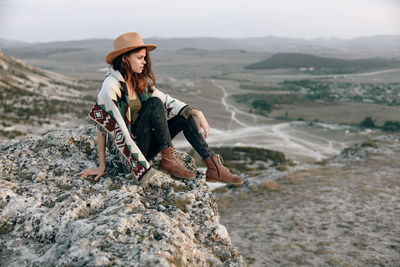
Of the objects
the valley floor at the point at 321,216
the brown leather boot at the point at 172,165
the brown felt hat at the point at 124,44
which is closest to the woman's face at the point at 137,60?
the brown felt hat at the point at 124,44

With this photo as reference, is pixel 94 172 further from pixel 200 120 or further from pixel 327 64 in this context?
pixel 327 64

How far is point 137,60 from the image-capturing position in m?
4.04

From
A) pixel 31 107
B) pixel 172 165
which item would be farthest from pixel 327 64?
pixel 172 165

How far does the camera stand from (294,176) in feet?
49.5

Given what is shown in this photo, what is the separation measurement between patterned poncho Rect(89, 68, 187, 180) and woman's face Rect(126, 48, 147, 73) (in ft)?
0.70

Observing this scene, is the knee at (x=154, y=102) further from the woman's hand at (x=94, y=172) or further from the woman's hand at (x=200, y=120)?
the woman's hand at (x=94, y=172)

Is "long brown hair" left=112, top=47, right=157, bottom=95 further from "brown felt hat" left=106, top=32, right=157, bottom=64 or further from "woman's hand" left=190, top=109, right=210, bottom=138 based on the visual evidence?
"woman's hand" left=190, top=109, right=210, bottom=138

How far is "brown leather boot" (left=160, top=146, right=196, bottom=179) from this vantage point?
439 cm

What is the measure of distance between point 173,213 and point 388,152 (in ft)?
61.0

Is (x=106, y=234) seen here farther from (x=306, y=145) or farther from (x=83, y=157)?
(x=306, y=145)

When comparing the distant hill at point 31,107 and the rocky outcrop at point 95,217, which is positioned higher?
the rocky outcrop at point 95,217

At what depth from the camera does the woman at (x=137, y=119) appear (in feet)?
12.7

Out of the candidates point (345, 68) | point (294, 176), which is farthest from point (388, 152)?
point (345, 68)

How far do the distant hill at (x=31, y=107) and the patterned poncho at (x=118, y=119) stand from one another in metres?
27.8
